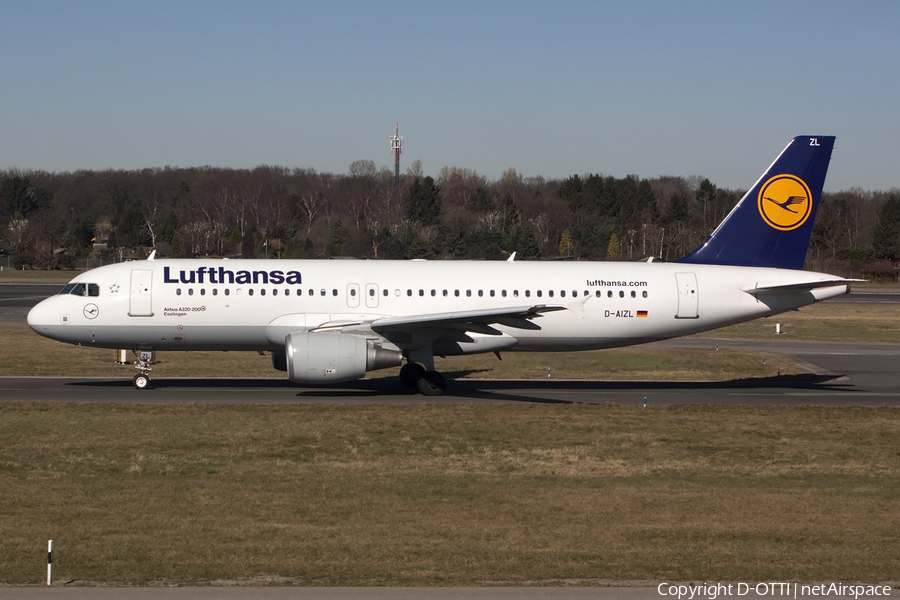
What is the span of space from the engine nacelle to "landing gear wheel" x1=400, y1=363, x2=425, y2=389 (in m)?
2.47

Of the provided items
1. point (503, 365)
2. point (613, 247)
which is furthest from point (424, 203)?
point (503, 365)

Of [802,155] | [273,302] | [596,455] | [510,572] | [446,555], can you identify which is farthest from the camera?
[802,155]

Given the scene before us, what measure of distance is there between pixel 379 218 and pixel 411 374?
323 feet

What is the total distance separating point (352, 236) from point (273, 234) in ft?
39.8

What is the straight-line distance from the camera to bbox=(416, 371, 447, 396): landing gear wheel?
30547mm

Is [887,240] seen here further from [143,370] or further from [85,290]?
[85,290]

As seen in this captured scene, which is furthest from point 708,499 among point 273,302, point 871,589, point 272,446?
point 273,302

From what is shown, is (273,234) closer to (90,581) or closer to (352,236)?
(352,236)

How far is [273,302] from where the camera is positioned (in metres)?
30.1

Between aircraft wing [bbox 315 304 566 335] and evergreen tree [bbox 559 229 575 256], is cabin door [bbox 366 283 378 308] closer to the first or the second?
aircraft wing [bbox 315 304 566 335]

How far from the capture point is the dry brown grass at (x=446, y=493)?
43.0ft

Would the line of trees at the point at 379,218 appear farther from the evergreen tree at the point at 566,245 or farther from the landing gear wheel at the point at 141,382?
the landing gear wheel at the point at 141,382
